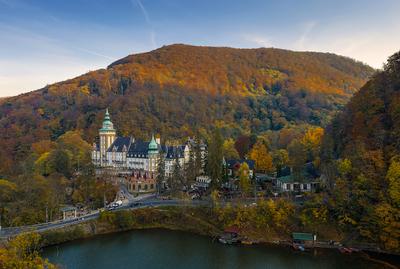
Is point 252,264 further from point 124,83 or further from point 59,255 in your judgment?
point 124,83

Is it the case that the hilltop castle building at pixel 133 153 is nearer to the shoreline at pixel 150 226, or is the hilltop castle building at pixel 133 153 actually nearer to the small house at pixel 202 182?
the small house at pixel 202 182

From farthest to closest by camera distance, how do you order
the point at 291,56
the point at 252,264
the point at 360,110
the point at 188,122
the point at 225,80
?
the point at 291,56
the point at 225,80
the point at 188,122
the point at 360,110
the point at 252,264

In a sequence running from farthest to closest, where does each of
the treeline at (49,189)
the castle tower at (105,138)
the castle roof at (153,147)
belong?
the castle tower at (105,138) < the castle roof at (153,147) < the treeline at (49,189)

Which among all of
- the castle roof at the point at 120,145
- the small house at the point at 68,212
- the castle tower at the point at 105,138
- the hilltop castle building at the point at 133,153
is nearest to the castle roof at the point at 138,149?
the hilltop castle building at the point at 133,153

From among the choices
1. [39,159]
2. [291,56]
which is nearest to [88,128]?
[39,159]

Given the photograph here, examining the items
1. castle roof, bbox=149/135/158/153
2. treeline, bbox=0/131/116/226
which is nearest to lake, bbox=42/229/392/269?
treeline, bbox=0/131/116/226

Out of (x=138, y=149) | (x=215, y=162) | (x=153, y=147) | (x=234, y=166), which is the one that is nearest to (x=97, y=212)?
(x=215, y=162)

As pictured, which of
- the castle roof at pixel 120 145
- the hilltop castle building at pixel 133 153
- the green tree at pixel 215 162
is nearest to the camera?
the green tree at pixel 215 162
